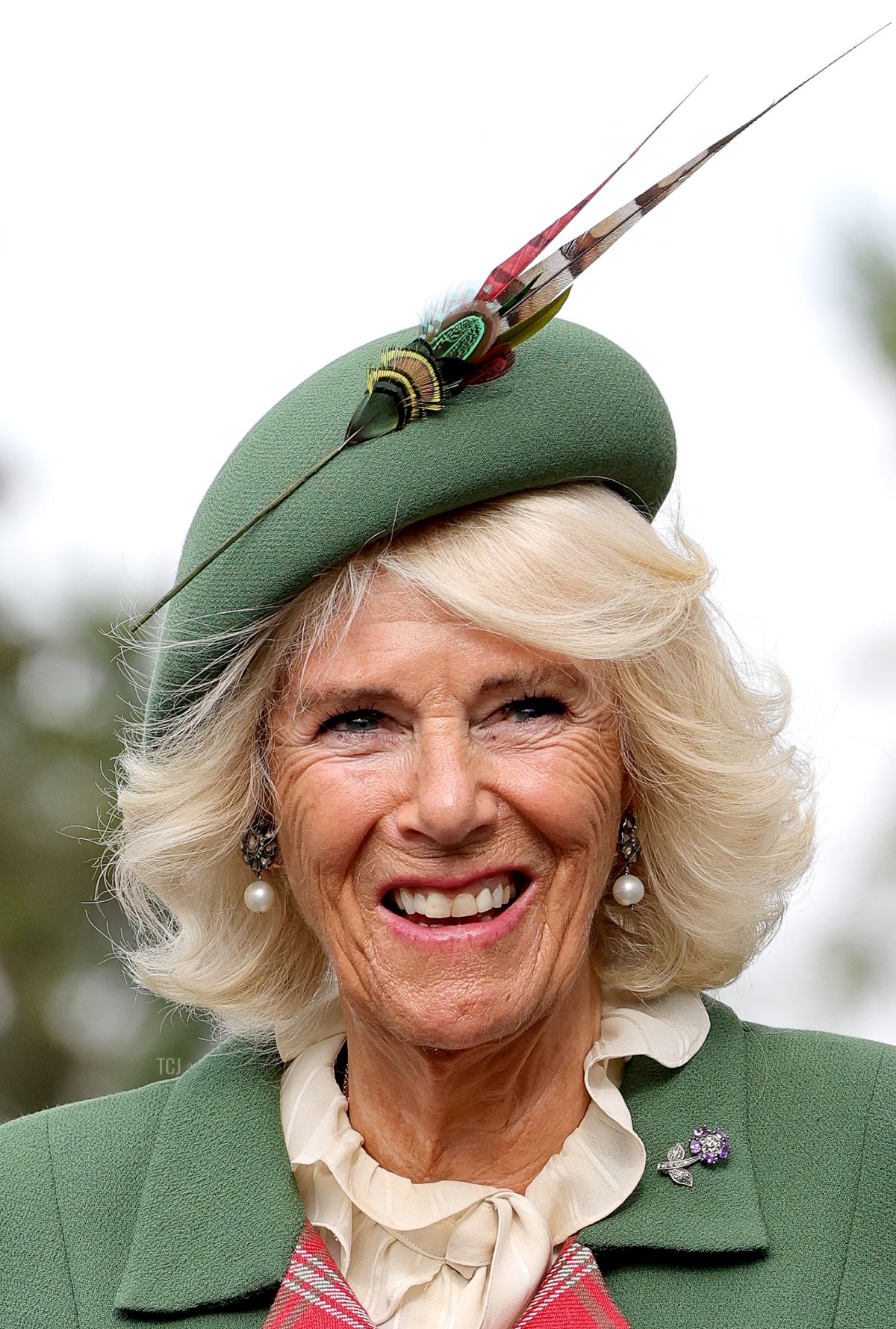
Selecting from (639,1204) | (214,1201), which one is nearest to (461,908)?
(639,1204)

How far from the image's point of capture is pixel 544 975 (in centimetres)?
266

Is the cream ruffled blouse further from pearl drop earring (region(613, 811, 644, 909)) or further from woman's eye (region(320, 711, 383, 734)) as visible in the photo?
woman's eye (region(320, 711, 383, 734))

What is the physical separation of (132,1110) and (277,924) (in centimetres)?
45

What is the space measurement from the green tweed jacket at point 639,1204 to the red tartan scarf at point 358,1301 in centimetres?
3

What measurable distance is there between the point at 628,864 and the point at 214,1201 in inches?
37.7

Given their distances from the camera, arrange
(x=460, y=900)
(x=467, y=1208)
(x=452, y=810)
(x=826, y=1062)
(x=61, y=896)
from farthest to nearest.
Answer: (x=61, y=896) < (x=826, y=1062) < (x=467, y=1208) < (x=460, y=900) < (x=452, y=810)

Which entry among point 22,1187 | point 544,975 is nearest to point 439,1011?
point 544,975

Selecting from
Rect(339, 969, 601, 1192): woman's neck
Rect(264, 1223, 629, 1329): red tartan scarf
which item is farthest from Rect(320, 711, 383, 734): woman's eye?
Rect(264, 1223, 629, 1329): red tartan scarf

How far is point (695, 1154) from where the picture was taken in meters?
2.74

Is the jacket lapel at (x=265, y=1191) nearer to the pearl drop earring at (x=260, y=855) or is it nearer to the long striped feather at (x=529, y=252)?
the pearl drop earring at (x=260, y=855)

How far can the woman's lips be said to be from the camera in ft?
8.54

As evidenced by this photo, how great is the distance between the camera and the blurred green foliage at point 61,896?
698 centimetres

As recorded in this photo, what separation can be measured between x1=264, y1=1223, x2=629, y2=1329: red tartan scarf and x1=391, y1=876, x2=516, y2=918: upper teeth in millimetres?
580

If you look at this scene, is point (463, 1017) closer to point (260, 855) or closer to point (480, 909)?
point (480, 909)
